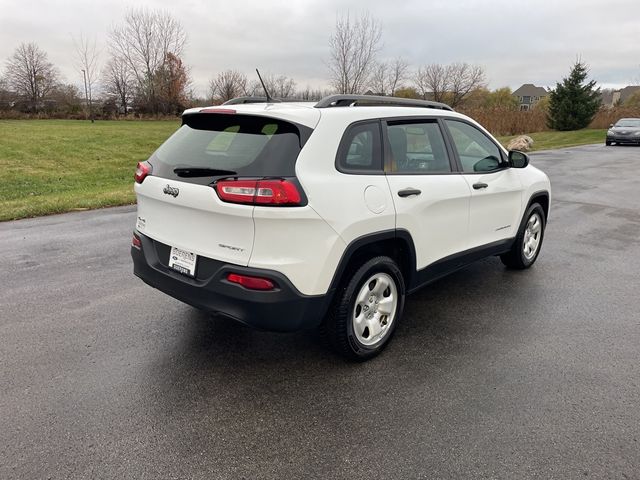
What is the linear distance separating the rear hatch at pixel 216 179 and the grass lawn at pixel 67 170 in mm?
6013

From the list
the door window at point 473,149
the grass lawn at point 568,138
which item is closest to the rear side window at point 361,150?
the door window at point 473,149

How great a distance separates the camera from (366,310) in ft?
10.8

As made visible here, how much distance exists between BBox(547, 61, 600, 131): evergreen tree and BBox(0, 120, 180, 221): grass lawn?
99.7ft

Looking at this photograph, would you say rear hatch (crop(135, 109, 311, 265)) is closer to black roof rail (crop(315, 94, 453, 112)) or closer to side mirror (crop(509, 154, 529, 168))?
black roof rail (crop(315, 94, 453, 112))

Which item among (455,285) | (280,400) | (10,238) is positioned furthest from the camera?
(10,238)

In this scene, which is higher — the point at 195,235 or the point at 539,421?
the point at 195,235

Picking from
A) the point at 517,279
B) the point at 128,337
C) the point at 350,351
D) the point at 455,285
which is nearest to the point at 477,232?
the point at 455,285

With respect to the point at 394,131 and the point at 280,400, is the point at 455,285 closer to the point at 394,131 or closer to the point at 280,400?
the point at 394,131

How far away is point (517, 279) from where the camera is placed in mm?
5008

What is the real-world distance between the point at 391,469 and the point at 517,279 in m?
3.31

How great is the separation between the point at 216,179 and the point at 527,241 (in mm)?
3891

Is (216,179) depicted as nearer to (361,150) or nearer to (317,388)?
(361,150)

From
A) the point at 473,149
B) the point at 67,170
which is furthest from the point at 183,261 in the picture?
the point at 67,170

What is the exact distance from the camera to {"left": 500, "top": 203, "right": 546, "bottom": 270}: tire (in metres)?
5.02
